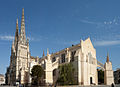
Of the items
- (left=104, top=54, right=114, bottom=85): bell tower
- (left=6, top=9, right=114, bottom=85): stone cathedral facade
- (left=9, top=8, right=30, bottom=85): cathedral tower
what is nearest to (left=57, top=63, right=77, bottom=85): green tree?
(left=6, top=9, right=114, bottom=85): stone cathedral facade

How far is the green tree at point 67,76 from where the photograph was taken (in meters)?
47.7

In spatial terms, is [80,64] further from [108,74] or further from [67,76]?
[108,74]

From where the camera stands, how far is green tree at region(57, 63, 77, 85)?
47.7 metres

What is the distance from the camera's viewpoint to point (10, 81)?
281 ft

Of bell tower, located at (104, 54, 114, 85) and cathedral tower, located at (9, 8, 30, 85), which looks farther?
cathedral tower, located at (9, 8, 30, 85)

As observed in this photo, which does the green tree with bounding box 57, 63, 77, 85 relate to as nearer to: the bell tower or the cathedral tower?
the bell tower

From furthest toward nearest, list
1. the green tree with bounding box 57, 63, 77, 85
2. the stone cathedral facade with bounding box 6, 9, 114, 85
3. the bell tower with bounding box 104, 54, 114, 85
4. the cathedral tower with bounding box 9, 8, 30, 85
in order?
the cathedral tower with bounding box 9, 8, 30, 85 → the bell tower with bounding box 104, 54, 114, 85 → the stone cathedral facade with bounding box 6, 9, 114, 85 → the green tree with bounding box 57, 63, 77, 85

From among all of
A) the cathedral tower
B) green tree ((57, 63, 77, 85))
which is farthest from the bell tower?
the cathedral tower

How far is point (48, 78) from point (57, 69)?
6.18 m

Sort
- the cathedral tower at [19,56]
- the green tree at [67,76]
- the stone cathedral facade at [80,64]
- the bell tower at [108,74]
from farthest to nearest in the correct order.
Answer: the cathedral tower at [19,56] → the bell tower at [108,74] → the stone cathedral facade at [80,64] → the green tree at [67,76]

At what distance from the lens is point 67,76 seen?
159 ft

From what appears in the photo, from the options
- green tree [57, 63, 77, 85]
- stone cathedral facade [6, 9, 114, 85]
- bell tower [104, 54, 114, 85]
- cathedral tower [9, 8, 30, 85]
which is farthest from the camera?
cathedral tower [9, 8, 30, 85]

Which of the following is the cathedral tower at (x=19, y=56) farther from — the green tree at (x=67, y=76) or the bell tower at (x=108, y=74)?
the bell tower at (x=108, y=74)

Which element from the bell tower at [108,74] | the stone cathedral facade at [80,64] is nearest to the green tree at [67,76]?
the stone cathedral facade at [80,64]
